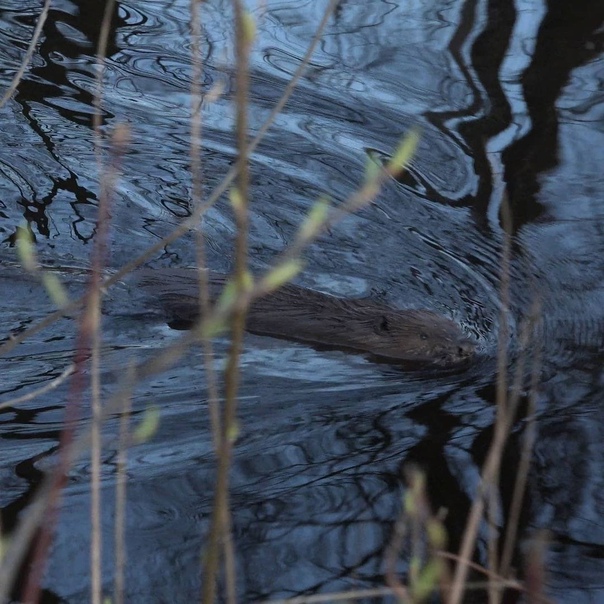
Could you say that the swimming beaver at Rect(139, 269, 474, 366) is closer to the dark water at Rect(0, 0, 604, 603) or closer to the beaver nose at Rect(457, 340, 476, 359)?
the beaver nose at Rect(457, 340, 476, 359)

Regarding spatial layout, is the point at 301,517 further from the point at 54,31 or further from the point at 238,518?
the point at 54,31

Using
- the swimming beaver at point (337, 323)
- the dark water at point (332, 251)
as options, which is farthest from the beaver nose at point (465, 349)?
the dark water at point (332, 251)

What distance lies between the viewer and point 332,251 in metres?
4.78

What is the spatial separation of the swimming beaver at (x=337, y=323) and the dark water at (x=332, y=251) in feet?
0.35

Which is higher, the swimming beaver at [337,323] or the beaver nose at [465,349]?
the swimming beaver at [337,323]

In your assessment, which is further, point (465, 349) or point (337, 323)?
point (337, 323)

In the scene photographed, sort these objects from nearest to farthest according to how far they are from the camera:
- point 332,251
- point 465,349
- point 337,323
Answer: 1. point 465,349
2. point 337,323
3. point 332,251

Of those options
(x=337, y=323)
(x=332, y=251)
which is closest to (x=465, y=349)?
(x=337, y=323)

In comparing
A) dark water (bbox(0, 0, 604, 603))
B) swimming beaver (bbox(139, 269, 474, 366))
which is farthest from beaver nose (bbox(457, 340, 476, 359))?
dark water (bbox(0, 0, 604, 603))

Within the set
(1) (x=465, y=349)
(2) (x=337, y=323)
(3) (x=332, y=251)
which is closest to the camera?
(1) (x=465, y=349)

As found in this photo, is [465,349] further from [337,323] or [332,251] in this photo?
[332,251]

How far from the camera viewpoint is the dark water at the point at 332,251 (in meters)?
2.64

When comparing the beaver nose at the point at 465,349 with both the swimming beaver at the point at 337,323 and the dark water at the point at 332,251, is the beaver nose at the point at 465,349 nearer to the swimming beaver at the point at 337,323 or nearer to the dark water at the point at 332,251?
the swimming beaver at the point at 337,323

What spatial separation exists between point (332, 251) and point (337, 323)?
737 mm
